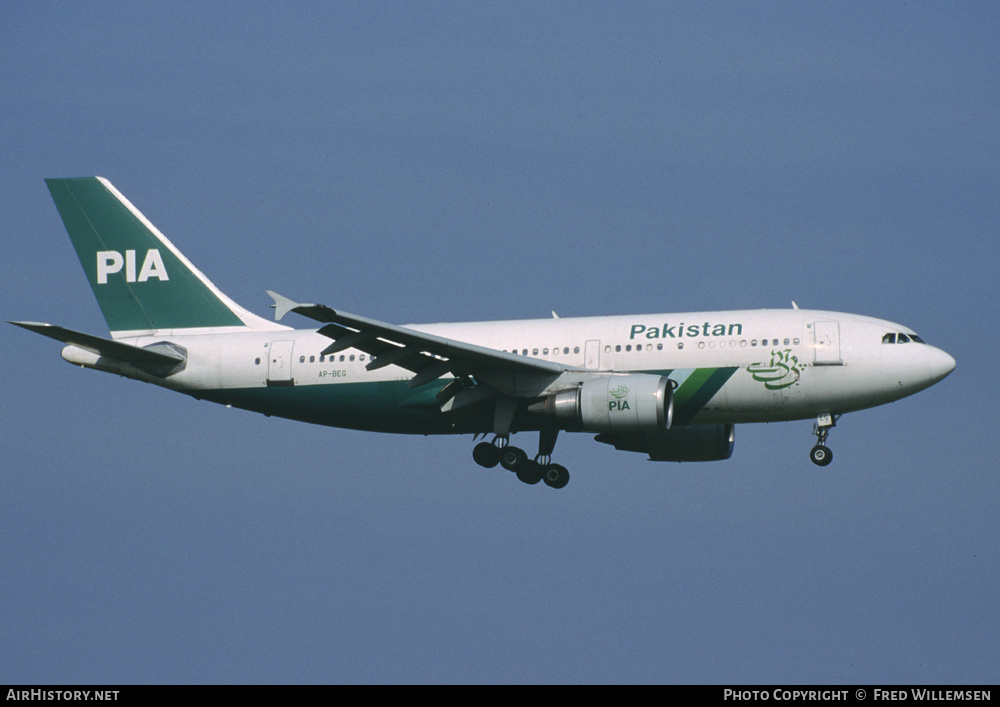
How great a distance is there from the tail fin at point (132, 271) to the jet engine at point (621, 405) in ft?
38.0

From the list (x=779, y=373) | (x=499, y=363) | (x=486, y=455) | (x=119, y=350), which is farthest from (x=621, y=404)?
(x=119, y=350)

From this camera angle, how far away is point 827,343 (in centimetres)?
4678

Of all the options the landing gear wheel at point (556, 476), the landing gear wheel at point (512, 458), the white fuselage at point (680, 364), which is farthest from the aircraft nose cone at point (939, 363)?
the landing gear wheel at point (512, 458)

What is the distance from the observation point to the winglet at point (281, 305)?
4112 cm

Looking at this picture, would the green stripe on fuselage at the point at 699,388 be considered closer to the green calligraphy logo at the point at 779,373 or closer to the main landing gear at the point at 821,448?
the green calligraphy logo at the point at 779,373

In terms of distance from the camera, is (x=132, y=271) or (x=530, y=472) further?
(x=132, y=271)

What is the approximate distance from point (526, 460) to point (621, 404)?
5.35 metres

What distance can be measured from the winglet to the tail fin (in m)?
11.4

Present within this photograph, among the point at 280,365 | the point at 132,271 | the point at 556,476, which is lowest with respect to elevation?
the point at 556,476

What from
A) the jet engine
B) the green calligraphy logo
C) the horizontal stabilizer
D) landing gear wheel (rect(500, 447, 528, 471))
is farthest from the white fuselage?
landing gear wheel (rect(500, 447, 528, 471))

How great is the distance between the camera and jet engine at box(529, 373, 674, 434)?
150 ft

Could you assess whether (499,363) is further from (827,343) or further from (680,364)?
(827,343)
